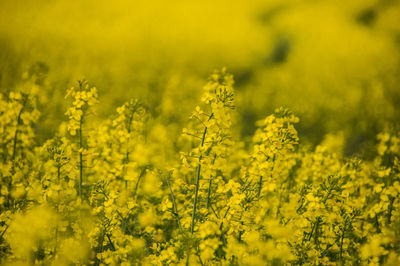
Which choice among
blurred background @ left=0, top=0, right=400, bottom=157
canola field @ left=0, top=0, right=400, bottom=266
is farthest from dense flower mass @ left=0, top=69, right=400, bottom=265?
blurred background @ left=0, top=0, right=400, bottom=157

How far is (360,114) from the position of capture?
10.6 meters

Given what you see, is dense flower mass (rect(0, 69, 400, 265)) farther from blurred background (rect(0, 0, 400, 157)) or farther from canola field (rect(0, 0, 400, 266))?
blurred background (rect(0, 0, 400, 157))

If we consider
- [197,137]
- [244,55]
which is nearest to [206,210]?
[197,137]

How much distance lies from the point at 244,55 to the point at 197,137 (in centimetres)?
1179

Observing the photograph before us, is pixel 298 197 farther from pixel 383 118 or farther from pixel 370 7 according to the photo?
pixel 370 7

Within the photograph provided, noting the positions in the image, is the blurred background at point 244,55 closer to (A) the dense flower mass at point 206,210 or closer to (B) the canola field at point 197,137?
(B) the canola field at point 197,137

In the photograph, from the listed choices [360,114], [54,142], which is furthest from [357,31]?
[54,142]

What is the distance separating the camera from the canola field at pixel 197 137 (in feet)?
9.30

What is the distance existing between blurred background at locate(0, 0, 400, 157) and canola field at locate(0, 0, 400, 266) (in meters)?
0.06

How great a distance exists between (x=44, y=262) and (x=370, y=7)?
12073mm

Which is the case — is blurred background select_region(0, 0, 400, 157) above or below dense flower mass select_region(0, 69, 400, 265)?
above

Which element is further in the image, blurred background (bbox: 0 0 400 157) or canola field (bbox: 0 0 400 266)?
blurred background (bbox: 0 0 400 157)

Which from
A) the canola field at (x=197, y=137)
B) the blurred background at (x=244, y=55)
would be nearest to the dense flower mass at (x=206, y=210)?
the canola field at (x=197, y=137)

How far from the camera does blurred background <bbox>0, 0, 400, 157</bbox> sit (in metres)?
10.5
